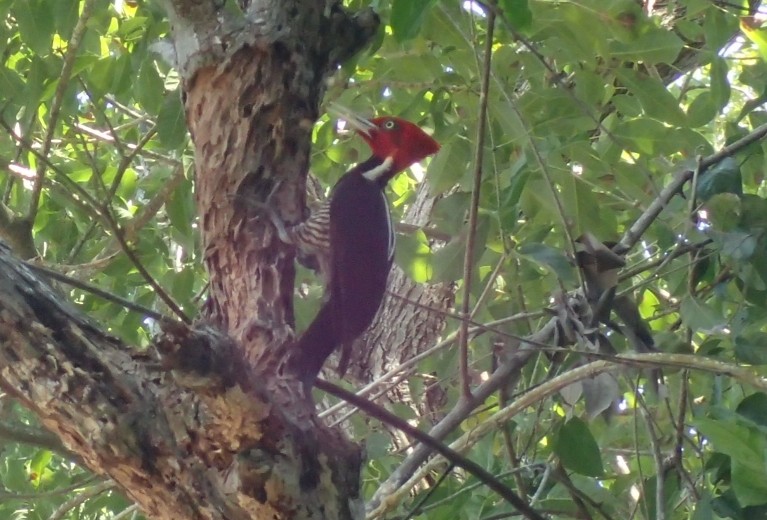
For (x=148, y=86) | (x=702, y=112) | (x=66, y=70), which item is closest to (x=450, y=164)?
(x=702, y=112)

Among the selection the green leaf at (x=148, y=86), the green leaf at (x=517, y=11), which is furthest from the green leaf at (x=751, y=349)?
the green leaf at (x=148, y=86)

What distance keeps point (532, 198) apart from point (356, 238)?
0.39 meters

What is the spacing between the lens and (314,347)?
1.61 meters

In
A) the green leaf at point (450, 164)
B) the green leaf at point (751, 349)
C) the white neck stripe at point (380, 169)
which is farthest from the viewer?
the white neck stripe at point (380, 169)

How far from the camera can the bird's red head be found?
7.61 feet

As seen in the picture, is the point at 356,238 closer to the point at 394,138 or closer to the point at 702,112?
the point at 394,138

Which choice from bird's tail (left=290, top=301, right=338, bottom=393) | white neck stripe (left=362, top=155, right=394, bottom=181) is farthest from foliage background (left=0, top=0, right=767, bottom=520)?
bird's tail (left=290, top=301, right=338, bottom=393)

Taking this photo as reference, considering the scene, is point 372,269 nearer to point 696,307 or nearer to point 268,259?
point 268,259

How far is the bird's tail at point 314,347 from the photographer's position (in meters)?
1.45

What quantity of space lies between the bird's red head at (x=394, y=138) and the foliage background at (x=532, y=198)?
0.20 feet

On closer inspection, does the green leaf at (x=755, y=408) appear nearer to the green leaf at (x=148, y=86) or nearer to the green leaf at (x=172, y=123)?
the green leaf at (x=172, y=123)

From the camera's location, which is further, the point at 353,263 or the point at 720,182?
the point at 353,263

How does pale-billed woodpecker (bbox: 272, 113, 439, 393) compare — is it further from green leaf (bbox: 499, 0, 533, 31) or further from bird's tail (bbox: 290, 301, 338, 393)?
green leaf (bbox: 499, 0, 533, 31)

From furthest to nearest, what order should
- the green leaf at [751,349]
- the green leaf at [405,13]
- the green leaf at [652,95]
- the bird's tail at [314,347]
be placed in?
the green leaf at [652,95] < the green leaf at [751,349] < the bird's tail at [314,347] < the green leaf at [405,13]
